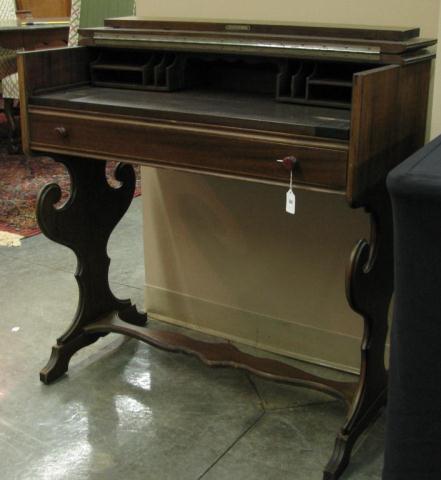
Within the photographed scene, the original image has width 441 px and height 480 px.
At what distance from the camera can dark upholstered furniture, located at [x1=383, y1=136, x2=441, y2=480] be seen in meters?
1.17

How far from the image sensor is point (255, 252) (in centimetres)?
225

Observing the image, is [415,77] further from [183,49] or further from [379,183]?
[183,49]

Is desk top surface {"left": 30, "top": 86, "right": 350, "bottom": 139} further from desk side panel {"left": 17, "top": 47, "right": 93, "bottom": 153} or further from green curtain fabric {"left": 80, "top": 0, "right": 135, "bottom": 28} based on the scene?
green curtain fabric {"left": 80, "top": 0, "right": 135, "bottom": 28}

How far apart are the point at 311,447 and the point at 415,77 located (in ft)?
3.12

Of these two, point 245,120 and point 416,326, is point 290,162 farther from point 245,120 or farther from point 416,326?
point 416,326

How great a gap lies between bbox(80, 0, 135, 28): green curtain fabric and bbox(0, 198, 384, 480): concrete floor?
1.98 m

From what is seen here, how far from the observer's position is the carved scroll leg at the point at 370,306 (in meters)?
1.64

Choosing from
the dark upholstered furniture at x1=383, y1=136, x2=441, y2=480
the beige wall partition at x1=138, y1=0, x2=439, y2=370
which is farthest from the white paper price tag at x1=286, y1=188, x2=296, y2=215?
the beige wall partition at x1=138, y1=0, x2=439, y2=370

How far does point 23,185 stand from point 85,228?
2.15m

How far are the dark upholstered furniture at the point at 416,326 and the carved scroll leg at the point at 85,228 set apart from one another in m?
1.11

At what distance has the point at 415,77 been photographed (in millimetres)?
1666

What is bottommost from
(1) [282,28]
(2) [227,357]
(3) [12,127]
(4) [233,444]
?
(4) [233,444]

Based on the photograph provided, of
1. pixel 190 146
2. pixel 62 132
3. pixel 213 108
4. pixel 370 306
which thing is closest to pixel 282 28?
pixel 213 108

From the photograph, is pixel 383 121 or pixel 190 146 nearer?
pixel 383 121
